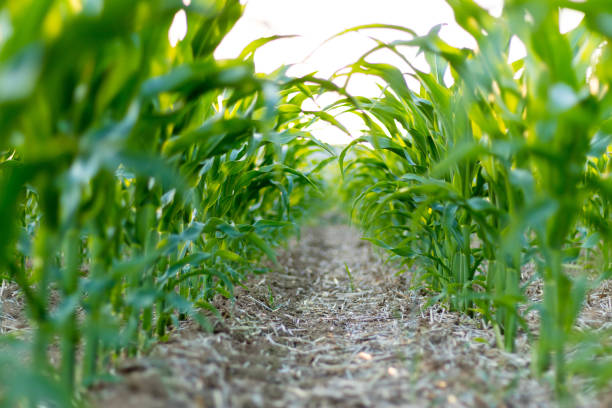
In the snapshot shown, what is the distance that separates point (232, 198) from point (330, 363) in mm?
758

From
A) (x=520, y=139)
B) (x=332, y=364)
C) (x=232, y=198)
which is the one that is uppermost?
(x=520, y=139)

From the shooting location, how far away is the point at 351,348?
1.42m

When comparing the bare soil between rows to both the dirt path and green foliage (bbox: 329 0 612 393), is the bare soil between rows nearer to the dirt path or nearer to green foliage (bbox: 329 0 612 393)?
the dirt path

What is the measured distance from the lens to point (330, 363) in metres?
1.31

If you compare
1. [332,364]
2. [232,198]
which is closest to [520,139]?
[332,364]

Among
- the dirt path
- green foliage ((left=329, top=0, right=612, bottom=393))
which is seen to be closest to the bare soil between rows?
the dirt path

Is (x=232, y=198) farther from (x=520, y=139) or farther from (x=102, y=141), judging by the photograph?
(x=520, y=139)

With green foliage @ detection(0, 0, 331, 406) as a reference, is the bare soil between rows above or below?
below

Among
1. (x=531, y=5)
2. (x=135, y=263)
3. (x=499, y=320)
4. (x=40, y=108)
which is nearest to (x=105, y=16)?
(x=40, y=108)

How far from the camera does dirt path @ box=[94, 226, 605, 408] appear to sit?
0.96m

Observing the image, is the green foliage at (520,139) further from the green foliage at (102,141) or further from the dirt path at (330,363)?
the green foliage at (102,141)

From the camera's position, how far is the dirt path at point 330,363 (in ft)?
3.15

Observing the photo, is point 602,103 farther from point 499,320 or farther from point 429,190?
point 499,320

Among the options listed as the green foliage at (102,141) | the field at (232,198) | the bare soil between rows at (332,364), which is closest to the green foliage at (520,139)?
the field at (232,198)
